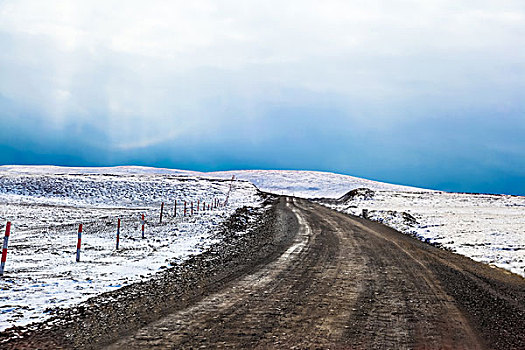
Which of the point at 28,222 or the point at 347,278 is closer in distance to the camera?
the point at 347,278

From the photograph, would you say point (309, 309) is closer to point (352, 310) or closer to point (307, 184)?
point (352, 310)

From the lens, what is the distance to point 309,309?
7031 millimetres

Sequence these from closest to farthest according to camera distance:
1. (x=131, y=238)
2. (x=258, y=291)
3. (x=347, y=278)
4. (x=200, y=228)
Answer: (x=258, y=291) → (x=347, y=278) → (x=131, y=238) → (x=200, y=228)

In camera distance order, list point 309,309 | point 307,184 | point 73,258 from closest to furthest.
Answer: point 309,309 → point 73,258 → point 307,184

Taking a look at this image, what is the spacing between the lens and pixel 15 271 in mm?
9930

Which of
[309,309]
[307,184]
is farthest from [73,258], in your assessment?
[307,184]

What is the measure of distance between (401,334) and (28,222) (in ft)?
79.6

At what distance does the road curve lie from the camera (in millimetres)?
5531

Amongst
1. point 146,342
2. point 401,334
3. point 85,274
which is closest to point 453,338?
point 401,334

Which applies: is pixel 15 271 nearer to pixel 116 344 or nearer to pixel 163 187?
pixel 116 344

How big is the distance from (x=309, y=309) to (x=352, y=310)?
77cm

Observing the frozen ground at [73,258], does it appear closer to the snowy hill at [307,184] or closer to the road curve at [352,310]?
the road curve at [352,310]

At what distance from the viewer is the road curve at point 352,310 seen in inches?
218

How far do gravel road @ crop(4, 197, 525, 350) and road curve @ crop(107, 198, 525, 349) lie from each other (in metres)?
0.02
